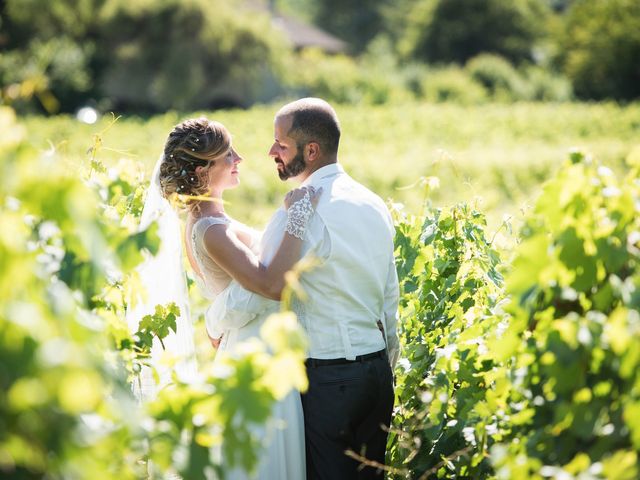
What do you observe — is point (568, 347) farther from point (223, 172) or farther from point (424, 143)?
point (424, 143)

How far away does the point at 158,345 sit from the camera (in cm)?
409

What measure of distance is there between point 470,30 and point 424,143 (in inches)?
1549

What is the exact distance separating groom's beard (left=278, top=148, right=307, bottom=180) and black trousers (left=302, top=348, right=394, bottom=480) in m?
0.84

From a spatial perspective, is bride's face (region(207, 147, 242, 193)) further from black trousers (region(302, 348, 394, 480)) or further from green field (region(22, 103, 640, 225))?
black trousers (region(302, 348, 394, 480))

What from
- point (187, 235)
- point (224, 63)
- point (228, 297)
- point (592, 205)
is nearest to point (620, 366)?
point (592, 205)

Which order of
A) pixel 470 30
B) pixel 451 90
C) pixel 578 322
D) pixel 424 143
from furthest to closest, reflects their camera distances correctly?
pixel 470 30 → pixel 451 90 → pixel 424 143 → pixel 578 322

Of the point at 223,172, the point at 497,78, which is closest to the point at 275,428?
the point at 223,172

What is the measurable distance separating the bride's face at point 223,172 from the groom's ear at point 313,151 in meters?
0.43

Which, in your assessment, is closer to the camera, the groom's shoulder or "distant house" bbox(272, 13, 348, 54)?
the groom's shoulder

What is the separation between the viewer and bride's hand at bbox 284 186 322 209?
3.22m

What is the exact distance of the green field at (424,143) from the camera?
1584cm

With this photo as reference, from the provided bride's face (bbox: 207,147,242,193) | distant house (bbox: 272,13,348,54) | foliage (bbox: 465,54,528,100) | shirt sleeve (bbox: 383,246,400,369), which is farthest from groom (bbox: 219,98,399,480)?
distant house (bbox: 272,13,348,54)

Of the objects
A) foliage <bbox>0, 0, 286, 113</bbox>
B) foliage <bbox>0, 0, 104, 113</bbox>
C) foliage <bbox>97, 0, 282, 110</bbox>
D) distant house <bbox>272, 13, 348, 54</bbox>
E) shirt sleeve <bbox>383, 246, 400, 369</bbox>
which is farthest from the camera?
Answer: distant house <bbox>272, 13, 348, 54</bbox>

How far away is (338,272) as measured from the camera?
327cm
